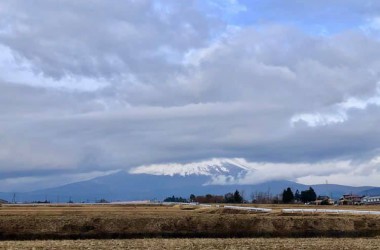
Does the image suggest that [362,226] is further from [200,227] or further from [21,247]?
[21,247]

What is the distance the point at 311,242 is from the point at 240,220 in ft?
51.9

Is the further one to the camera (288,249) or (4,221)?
(4,221)

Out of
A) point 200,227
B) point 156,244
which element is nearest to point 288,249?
point 156,244

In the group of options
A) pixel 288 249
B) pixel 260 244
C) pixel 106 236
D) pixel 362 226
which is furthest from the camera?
pixel 362 226

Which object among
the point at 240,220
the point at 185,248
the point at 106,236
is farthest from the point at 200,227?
the point at 185,248

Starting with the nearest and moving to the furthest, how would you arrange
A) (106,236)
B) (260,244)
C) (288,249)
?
(288,249), (260,244), (106,236)

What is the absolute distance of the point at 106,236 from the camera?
2029 inches

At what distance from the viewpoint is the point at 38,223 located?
5431cm

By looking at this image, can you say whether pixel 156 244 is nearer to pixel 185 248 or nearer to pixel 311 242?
pixel 185 248

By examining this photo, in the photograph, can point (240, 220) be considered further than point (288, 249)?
Yes

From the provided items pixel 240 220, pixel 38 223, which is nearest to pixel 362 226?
pixel 240 220

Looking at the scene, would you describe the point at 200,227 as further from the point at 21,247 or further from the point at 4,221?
the point at 21,247

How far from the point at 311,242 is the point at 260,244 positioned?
14.2 ft

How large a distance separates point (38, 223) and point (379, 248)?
101 feet
